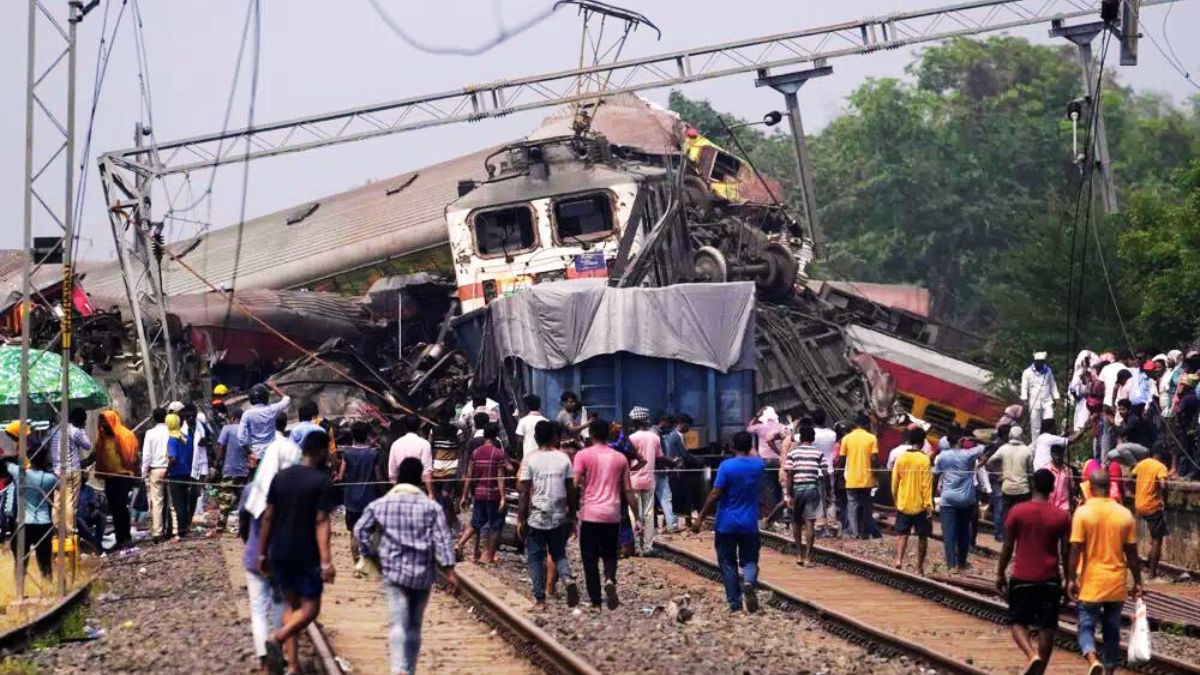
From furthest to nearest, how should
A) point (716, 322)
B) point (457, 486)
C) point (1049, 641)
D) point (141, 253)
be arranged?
point (141, 253) → point (716, 322) → point (457, 486) → point (1049, 641)

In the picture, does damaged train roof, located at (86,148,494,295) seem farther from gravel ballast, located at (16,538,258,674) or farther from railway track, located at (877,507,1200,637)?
railway track, located at (877,507,1200,637)

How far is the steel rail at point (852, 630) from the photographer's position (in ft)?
43.6

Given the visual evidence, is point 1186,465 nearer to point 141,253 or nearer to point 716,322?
point 716,322

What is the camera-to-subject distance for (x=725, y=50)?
38.6 metres

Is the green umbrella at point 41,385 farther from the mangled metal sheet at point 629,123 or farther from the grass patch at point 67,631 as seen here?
the mangled metal sheet at point 629,123

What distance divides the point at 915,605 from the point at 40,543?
8.01m

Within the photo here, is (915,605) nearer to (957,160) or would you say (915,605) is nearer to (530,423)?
(530,423)

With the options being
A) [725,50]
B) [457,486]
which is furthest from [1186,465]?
[725,50]

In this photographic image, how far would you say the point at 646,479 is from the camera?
20359 mm

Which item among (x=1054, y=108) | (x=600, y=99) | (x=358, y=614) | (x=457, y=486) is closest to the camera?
(x=358, y=614)

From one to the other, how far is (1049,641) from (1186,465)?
35.3ft

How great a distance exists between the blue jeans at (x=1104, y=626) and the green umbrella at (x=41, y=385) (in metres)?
12.6

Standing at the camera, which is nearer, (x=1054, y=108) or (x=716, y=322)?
(x=716, y=322)

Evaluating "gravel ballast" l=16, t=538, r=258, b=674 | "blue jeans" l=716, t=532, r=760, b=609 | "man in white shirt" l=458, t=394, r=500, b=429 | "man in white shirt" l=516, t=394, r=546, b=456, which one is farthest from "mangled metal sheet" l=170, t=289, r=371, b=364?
"blue jeans" l=716, t=532, r=760, b=609
